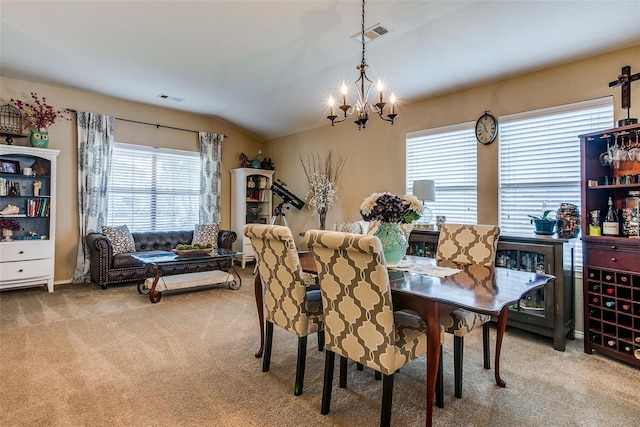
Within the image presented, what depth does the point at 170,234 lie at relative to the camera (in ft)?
19.3

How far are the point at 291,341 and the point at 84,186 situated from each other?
420 centimetres

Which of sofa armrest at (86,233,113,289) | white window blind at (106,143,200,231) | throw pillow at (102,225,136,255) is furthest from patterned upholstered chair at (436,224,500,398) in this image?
white window blind at (106,143,200,231)

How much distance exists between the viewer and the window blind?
127 inches

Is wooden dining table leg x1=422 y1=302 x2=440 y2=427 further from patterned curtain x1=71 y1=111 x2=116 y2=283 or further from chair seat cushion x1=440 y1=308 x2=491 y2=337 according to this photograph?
patterned curtain x1=71 y1=111 x2=116 y2=283

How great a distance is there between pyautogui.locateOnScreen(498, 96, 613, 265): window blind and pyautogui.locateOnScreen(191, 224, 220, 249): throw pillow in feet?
14.2

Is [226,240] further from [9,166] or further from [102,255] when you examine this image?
[9,166]

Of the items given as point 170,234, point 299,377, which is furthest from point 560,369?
point 170,234

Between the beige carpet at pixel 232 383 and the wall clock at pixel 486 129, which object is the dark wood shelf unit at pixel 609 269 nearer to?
the beige carpet at pixel 232 383

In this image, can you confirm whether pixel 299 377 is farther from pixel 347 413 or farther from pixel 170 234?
pixel 170 234

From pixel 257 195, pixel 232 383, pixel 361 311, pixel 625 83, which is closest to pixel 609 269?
pixel 625 83

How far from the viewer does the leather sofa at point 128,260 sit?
4.77 metres

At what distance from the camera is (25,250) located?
14.7 ft

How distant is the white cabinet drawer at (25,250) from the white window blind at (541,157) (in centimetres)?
568

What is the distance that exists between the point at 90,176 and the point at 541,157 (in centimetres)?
596
